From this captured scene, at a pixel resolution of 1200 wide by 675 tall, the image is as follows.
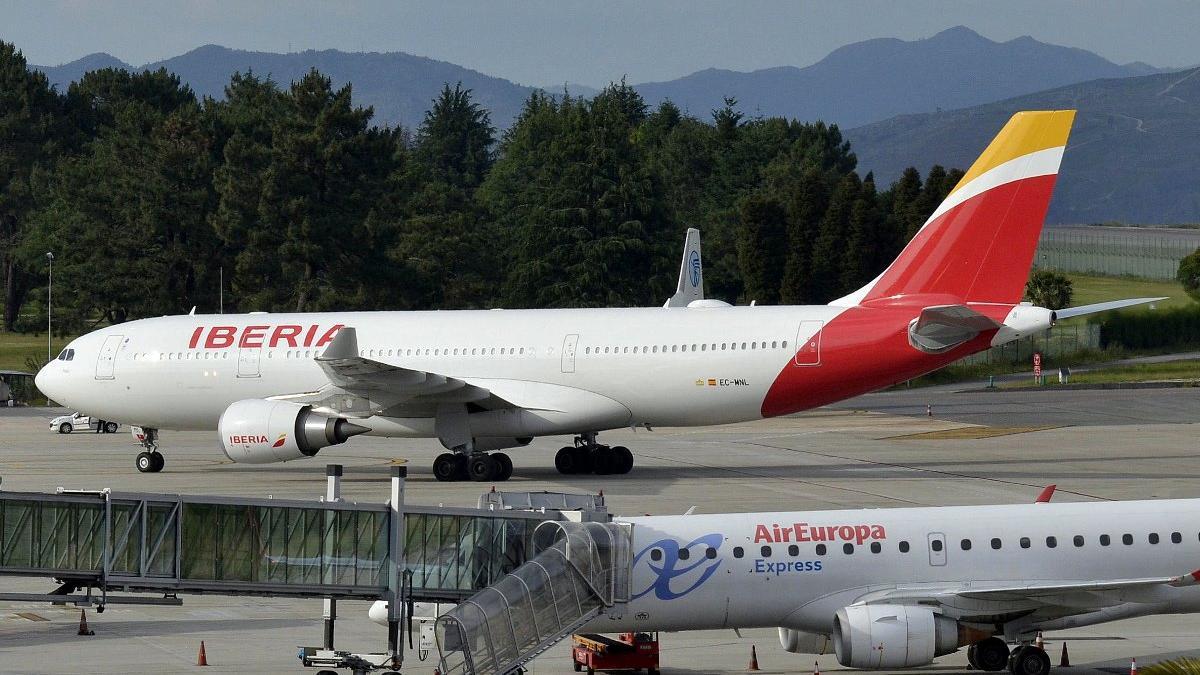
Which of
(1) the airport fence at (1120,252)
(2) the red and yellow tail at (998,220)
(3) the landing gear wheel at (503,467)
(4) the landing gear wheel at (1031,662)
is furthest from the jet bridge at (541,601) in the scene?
(1) the airport fence at (1120,252)

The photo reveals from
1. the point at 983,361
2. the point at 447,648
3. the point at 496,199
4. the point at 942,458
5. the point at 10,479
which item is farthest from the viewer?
the point at 496,199

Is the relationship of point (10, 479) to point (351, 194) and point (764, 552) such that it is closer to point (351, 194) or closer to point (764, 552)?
point (764, 552)

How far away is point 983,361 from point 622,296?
2066 centimetres

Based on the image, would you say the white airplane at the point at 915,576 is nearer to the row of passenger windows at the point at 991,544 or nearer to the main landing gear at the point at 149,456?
the row of passenger windows at the point at 991,544

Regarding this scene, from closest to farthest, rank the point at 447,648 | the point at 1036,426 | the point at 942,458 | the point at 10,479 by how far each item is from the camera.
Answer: the point at 447,648 → the point at 10,479 → the point at 942,458 → the point at 1036,426

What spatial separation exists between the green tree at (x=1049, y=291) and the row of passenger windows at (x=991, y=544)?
201ft

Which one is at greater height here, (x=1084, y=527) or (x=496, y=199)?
(x=496, y=199)

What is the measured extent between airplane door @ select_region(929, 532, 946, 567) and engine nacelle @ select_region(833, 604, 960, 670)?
984 mm

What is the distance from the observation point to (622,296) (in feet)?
306

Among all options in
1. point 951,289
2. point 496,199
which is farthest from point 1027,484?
point 496,199

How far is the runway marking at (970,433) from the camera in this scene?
5219 cm

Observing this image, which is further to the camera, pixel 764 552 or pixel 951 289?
pixel 951 289

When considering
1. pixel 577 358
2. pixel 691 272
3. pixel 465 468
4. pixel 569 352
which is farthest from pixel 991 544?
pixel 691 272

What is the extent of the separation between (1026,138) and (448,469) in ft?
50.4
